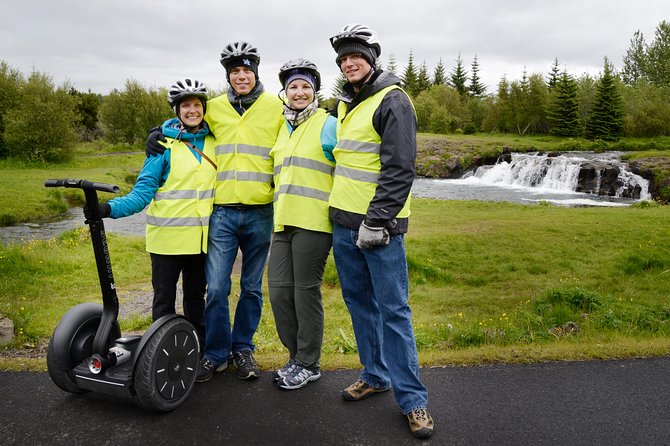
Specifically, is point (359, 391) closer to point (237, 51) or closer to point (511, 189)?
point (237, 51)

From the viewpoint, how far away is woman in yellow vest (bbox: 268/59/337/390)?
396cm

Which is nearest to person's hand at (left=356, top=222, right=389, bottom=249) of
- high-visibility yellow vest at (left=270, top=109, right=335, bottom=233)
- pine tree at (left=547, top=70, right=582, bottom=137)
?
high-visibility yellow vest at (left=270, top=109, right=335, bottom=233)

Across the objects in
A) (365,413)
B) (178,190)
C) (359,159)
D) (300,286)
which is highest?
(359,159)

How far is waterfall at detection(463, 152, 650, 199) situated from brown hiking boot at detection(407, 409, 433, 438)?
1172 inches

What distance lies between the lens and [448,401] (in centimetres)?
385

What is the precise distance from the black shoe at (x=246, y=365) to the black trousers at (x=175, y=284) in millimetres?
439

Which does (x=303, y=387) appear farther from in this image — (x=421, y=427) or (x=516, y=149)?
(x=516, y=149)

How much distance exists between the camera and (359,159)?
12.0ft

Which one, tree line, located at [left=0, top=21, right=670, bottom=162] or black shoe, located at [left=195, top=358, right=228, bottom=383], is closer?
black shoe, located at [left=195, top=358, right=228, bottom=383]

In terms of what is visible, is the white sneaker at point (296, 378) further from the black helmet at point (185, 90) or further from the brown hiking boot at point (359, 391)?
the black helmet at point (185, 90)

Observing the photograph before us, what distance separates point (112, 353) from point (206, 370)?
815 mm

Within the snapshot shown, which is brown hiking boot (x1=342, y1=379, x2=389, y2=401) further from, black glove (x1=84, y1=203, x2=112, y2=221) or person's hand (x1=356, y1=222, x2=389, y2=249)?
black glove (x1=84, y1=203, x2=112, y2=221)

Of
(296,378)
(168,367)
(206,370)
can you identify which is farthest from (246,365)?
(168,367)

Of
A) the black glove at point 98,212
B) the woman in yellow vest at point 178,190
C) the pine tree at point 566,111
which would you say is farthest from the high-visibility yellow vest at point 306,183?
the pine tree at point 566,111
